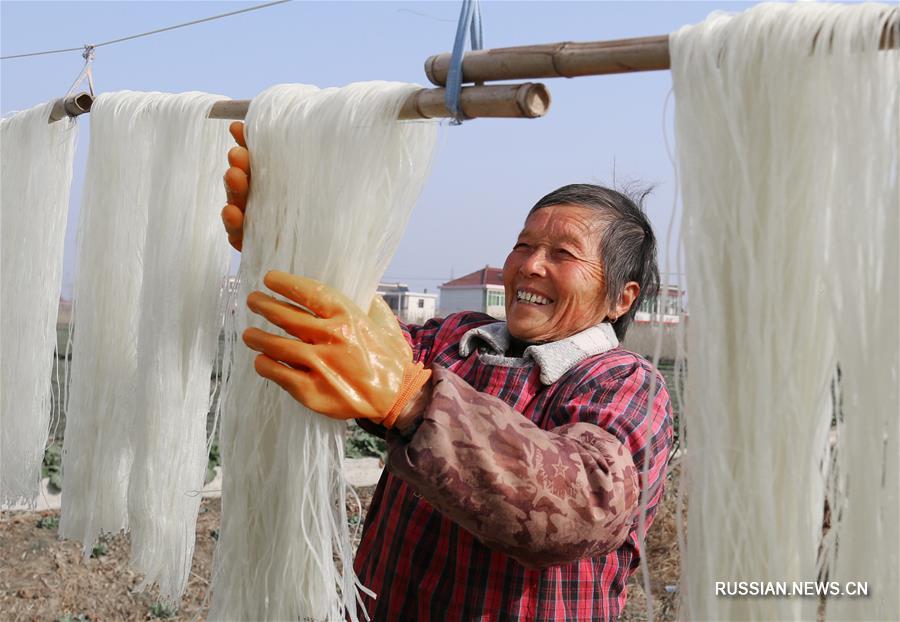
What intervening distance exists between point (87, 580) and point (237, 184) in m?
3.21

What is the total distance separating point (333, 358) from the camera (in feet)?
5.23

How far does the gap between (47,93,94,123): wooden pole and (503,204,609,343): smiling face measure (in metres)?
1.42

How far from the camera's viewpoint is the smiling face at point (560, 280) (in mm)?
1994

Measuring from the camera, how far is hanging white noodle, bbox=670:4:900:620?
126 centimetres

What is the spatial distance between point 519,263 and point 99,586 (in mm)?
3265

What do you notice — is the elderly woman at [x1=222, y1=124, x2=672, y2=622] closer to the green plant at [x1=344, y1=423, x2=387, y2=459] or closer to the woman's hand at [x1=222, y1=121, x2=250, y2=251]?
the woman's hand at [x1=222, y1=121, x2=250, y2=251]

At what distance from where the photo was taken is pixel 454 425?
1.53 m

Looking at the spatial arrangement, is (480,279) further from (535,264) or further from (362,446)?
(535,264)

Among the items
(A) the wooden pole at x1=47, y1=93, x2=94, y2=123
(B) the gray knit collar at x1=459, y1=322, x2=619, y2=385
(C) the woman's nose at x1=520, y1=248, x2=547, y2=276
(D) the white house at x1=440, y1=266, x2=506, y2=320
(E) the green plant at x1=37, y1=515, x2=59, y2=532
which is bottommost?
(E) the green plant at x1=37, y1=515, x2=59, y2=532

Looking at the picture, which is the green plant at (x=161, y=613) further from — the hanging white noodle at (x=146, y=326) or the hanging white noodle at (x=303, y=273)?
the hanging white noodle at (x=303, y=273)

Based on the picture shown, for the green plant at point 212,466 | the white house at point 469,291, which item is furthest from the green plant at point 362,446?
the white house at point 469,291

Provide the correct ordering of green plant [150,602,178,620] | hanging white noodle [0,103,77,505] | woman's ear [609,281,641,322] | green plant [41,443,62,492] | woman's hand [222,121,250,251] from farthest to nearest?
green plant [41,443,62,492], green plant [150,602,178,620], hanging white noodle [0,103,77,505], woman's ear [609,281,641,322], woman's hand [222,121,250,251]

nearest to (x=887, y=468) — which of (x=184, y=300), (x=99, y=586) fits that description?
(x=184, y=300)

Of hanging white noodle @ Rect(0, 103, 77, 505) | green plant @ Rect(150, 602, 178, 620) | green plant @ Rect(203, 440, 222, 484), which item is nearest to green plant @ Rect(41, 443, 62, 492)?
green plant @ Rect(203, 440, 222, 484)
